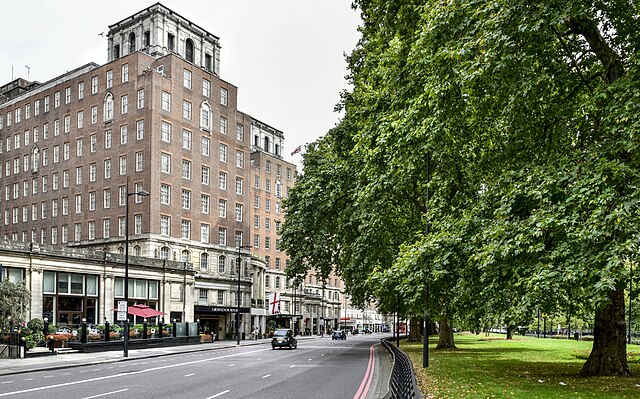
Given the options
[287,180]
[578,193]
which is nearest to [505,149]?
[578,193]

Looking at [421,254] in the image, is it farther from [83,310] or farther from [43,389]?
[83,310]

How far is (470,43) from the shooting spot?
1762 centimetres

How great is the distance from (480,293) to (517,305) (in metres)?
2.04

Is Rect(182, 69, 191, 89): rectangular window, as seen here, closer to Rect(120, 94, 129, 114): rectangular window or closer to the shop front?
Rect(120, 94, 129, 114): rectangular window

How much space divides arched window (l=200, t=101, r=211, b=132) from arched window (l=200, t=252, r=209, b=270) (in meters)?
15.2

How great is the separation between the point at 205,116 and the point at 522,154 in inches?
2407

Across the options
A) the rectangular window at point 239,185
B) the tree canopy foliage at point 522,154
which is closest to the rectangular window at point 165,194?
the rectangular window at point 239,185

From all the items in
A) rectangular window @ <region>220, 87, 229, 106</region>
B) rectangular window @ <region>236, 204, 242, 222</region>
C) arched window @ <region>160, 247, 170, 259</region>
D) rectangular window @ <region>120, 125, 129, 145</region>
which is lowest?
arched window @ <region>160, 247, 170, 259</region>

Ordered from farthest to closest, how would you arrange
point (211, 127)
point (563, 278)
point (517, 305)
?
1. point (211, 127)
2. point (517, 305)
3. point (563, 278)

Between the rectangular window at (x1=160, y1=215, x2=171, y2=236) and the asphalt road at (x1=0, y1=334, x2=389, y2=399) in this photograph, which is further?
the rectangular window at (x1=160, y1=215, x2=171, y2=236)

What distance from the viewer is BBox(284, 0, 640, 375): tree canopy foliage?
15.2 metres

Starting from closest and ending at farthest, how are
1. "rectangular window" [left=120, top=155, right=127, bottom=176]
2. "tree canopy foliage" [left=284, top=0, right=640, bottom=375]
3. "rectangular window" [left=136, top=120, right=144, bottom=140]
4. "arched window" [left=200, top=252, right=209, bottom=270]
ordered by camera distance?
1. "tree canopy foliage" [left=284, top=0, right=640, bottom=375]
2. "rectangular window" [left=136, top=120, right=144, bottom=140]
3. "rectangular window" [left=120, top=155, right=127, bottom=176]
4. "arched window" [left=200, top=252, right=209, bottom=270]

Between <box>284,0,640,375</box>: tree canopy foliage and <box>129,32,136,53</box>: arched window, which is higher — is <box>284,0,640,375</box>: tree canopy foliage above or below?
below

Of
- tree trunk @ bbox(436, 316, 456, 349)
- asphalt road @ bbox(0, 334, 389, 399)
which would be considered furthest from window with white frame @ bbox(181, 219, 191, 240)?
asphalt road @ bbox(0, 334, 389, 399)
